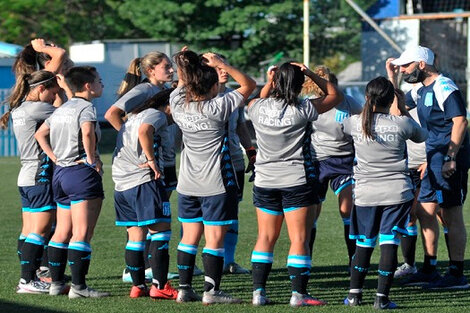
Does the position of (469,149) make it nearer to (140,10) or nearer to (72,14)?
(140,10)

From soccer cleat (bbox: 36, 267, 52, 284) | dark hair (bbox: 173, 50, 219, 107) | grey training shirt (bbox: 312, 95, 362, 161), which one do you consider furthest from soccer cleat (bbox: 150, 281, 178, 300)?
grey training shirt (bbox: 312, 95, 362, 161)

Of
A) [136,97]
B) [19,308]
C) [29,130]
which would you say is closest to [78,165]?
[29,130]

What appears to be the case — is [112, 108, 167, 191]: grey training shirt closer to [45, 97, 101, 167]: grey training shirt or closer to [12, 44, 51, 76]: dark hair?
[45, 97, 101, 167]: grey training shirt

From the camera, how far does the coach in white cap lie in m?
8.19

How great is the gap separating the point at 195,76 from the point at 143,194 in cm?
106

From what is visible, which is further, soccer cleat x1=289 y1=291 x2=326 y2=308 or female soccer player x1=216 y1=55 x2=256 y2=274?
female soccer player x1=216 y1=55 x2=256 y2=274

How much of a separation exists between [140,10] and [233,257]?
31560 mm

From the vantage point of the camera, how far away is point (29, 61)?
8.70 metres

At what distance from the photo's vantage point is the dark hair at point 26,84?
8.21m

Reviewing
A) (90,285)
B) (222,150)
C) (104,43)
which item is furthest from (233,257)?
(104,43)

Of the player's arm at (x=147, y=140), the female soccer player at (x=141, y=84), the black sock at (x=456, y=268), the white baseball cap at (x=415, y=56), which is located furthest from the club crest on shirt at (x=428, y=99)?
the player's arm at (x=147, y=140)

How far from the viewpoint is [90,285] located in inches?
340

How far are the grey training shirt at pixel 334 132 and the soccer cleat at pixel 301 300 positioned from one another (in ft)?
6.39

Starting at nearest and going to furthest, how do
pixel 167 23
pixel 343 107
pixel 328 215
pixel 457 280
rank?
pixel 457 280 < pixel 343 107 < pixel 328 215 < pixel 167 23
